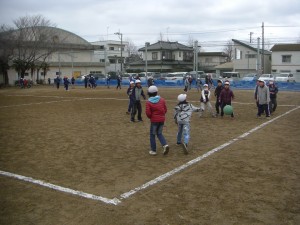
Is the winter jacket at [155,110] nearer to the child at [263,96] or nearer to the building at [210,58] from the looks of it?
the child at [263,96]

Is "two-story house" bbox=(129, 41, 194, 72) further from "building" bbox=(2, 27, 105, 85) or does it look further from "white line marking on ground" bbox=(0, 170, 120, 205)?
"white line marking on ground" bbox=(0, 170, 120, 205)

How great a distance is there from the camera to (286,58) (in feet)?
158

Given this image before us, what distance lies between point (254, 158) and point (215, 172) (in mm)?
1411

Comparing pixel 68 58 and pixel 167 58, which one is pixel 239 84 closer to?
pixel 167 58

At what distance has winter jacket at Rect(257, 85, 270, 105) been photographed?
1299 cm

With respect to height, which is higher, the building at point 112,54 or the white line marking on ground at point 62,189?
the building at point 112,54

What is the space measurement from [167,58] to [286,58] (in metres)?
22.9

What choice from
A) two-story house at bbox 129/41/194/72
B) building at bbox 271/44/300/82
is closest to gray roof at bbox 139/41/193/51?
two-story house at bbox 129/41/194/72

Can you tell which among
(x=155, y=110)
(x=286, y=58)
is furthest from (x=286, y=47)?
(x=155, y=110)

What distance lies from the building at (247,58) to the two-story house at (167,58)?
37.9 ft

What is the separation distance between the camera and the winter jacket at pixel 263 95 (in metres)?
13.0

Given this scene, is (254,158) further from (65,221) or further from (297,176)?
(65,221)

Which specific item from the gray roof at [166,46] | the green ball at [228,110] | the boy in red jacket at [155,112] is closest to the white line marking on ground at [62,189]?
the boy in red jacket at [155,112]

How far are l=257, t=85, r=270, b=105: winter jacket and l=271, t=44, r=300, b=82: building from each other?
125ft
